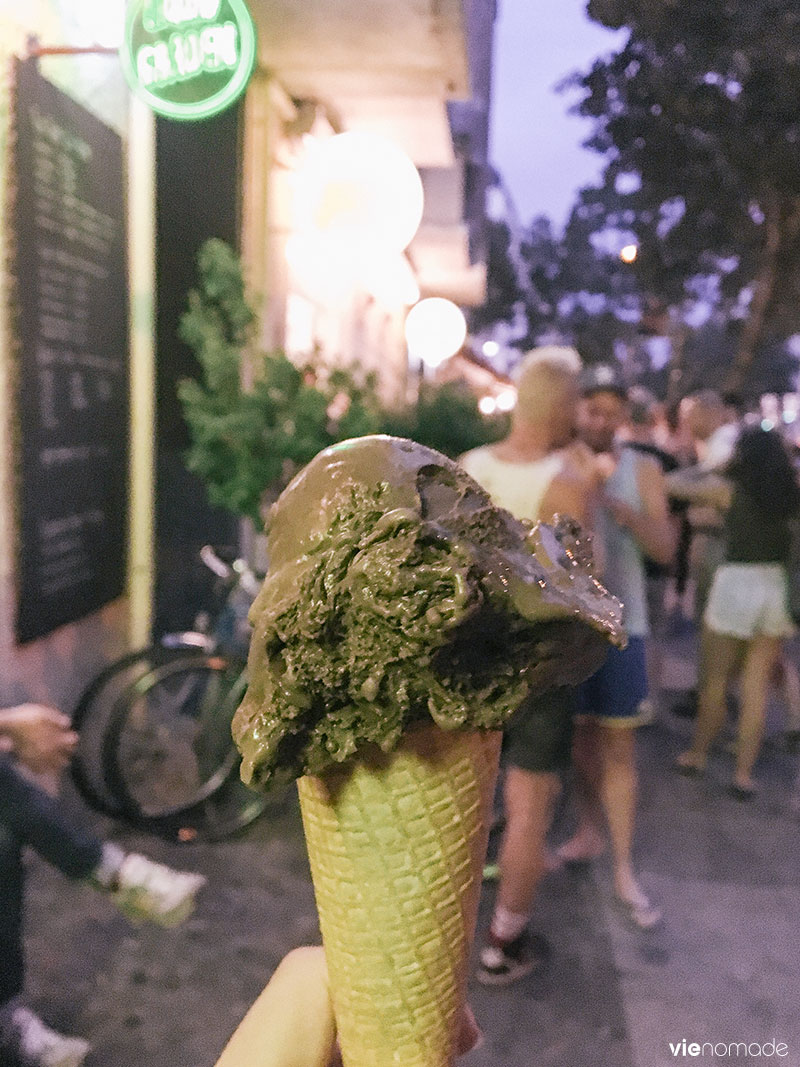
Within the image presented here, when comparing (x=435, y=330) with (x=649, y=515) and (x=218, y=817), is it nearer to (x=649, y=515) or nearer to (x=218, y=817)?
(x=649, y=515)

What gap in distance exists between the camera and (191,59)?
3.62 m

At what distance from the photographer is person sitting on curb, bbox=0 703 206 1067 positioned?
2.35 metres

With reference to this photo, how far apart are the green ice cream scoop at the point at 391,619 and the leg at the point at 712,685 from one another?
3910 millimetres

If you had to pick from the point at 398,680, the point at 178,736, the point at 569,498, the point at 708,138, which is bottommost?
the point at 178,736

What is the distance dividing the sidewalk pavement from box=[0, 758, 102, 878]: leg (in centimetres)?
68

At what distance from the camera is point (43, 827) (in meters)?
2.40

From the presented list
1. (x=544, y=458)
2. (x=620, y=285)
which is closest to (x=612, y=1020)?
(x=544, y=458)

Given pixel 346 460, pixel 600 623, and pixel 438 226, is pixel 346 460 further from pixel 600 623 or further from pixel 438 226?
pixel 438 226

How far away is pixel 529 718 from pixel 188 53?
3190mm

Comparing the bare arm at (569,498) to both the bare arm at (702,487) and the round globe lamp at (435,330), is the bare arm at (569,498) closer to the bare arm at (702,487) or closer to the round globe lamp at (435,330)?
the bare arm at (702,487)

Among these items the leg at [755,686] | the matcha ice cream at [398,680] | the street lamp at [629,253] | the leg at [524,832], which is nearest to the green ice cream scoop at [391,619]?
the matcha ice cream at [398,680]

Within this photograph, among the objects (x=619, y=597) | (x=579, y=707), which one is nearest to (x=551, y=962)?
(x=579, y=707)

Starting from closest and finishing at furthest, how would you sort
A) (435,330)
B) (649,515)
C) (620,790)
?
(649,515)
(620,790)
(435,330)

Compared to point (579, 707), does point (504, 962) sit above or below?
below
